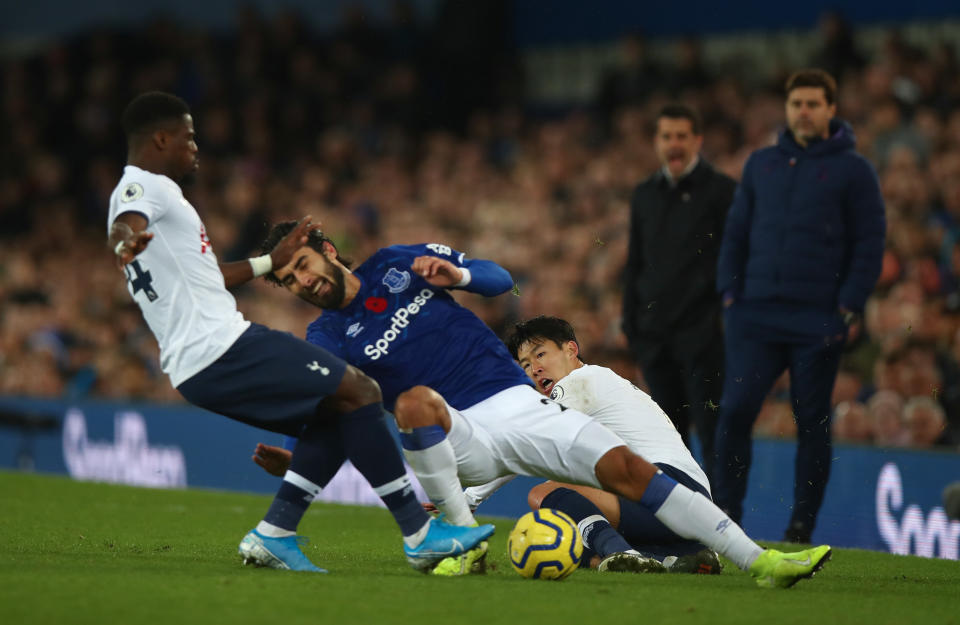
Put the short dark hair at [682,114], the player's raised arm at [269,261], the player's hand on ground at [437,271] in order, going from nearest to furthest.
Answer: the player's raised arm at [269,261] < the player's hand on ground at [437,271] < the short dark hair at [682,114]

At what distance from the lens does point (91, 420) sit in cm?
1284

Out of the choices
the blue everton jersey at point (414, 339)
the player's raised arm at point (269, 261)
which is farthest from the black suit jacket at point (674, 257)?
the player's raised arm at point (269, 261)

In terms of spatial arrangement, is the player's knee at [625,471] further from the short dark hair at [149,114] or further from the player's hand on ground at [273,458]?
the short dark hair at [149,114]

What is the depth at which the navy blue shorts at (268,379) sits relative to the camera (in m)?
5.02

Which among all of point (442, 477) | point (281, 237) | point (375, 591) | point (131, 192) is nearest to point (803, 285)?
point (442, 477)

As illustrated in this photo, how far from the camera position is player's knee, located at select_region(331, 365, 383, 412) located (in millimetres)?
5094

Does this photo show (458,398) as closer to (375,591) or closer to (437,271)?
(437,271)

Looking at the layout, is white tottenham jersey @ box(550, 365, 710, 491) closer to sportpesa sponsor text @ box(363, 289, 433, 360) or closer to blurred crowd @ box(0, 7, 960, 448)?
sportpesa sponsor text @ box(363, 289, 433, 360)

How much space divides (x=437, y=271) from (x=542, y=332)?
3.42 feet

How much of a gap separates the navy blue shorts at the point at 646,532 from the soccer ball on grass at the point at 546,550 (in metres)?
0.73

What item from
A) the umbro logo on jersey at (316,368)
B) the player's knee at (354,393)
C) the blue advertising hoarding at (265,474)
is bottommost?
the blue advertising hoarding at (265,474)

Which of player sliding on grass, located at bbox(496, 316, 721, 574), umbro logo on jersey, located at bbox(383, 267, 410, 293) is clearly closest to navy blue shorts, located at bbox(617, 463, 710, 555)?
player sliding on grass, located at bbox(496, 316, 721, 574)

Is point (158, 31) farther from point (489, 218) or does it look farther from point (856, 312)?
point (856, 312)

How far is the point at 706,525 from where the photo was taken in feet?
16.5
